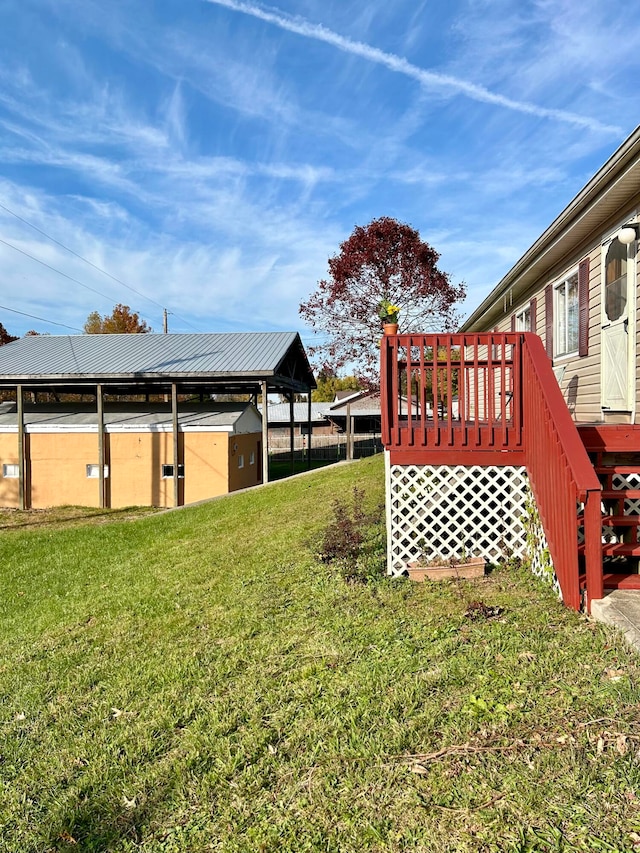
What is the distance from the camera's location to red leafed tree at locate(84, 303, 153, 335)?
112 feet

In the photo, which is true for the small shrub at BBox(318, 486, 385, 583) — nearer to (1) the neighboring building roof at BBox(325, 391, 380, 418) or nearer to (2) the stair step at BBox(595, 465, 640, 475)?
(2) the stair step at BBox(595, 465, 640, 475)

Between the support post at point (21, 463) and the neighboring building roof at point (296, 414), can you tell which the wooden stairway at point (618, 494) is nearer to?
the support post at point (21, 463)

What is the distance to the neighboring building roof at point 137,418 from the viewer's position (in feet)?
51.3

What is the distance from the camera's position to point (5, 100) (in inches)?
684

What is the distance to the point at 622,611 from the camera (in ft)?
10.4

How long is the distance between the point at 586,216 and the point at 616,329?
4.48ft

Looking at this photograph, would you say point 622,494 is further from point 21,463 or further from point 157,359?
point 21,463

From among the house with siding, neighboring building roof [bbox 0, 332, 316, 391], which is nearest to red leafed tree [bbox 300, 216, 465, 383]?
neighboring building roof [bbox 0, 332, 316, 391]

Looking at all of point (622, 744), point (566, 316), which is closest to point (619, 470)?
point (622, 744)

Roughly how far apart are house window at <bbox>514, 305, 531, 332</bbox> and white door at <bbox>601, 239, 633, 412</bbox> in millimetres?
3547

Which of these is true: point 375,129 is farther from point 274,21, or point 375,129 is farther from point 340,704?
point 340,704

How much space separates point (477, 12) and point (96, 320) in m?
31.8

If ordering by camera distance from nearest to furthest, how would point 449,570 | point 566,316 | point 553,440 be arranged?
point 553,440, point 449,570, point 566,316

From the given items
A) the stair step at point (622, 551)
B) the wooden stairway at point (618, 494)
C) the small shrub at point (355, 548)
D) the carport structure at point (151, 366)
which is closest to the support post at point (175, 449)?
the carport structure at point (151, 366)
